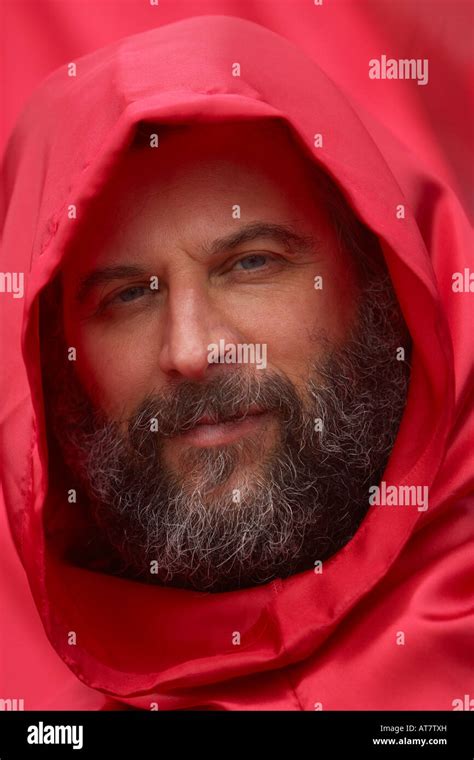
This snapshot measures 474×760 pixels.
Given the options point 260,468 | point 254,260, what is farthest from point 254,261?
point 260,468

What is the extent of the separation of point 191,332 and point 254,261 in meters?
0.16

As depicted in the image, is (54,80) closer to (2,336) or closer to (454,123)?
(2,336)

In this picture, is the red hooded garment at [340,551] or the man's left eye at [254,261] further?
the man's left eye at [254,261]

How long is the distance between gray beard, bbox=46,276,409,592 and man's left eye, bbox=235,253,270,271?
12cm

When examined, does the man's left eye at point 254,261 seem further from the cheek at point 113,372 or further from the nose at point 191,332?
the cheek at point 113,372

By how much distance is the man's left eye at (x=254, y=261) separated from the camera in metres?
1.44

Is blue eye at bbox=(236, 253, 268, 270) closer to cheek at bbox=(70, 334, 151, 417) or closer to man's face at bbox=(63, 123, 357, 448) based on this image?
man's face at bbox=(63, 123, 357, 448)

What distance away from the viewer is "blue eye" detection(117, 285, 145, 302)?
1470 millimetres

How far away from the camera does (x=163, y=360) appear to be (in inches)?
54.8

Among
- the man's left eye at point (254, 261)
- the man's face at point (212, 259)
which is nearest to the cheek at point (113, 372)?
the man's face at point (212, 259)

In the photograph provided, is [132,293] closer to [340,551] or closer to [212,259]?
[212,259]

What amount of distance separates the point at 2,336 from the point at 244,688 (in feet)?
2.08

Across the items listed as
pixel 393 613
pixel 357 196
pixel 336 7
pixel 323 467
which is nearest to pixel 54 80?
pixel 336 7

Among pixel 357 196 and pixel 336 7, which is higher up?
pixel 336 7
